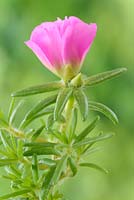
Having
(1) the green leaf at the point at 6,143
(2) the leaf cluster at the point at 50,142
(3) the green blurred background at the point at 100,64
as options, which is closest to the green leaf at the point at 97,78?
(2) the leaf cluster at the point at 50,142

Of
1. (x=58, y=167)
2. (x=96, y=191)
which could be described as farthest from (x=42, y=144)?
(x=96, y=191)

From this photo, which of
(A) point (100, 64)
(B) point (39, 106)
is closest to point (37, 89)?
(B) point (39, 106)

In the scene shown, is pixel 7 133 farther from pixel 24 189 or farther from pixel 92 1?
pixel 92 1

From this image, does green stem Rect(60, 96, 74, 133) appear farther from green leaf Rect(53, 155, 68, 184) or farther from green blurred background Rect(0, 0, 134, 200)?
green blurred background Rect(0, 0, 134, 200)

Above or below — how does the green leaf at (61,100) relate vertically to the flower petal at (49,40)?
below

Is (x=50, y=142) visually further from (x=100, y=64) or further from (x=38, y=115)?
(x=100, y=64)

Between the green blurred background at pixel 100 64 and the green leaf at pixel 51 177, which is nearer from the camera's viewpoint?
the green leaf at pixel 51 177

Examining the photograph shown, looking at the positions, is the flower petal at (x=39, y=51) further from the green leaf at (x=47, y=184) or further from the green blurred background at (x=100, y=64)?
the green blurred background at (x=100, y=64)
